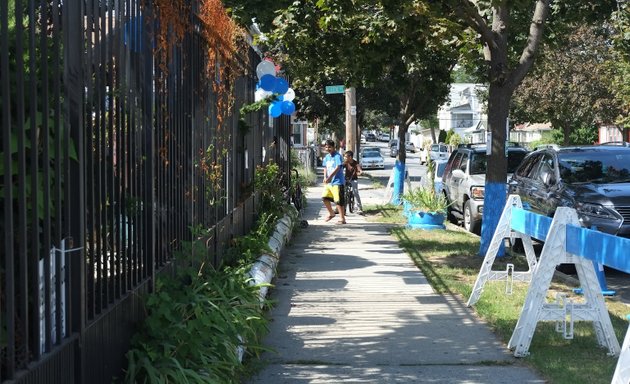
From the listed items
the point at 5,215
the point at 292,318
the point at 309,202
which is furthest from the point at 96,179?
the point at 309,202

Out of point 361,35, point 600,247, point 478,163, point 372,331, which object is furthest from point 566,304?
point 478,163

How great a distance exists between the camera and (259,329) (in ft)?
21.2

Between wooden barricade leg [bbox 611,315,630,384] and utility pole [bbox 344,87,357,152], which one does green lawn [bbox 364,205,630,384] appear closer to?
wooden barricade leg [bbox 611,315,630,384]

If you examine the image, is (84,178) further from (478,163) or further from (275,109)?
(478,163)

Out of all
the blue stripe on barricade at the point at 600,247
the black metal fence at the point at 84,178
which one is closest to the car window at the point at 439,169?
the blue stripe on barricade at the point at 600,247

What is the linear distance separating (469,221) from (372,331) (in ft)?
31.9

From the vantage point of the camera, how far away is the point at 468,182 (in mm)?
16609

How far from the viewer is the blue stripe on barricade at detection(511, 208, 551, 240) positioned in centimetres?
736

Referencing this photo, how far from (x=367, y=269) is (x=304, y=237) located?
3.84 metres

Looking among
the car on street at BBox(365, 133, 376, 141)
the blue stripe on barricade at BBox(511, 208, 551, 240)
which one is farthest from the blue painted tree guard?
the car on street at BBox(365, 133, 376, 141)

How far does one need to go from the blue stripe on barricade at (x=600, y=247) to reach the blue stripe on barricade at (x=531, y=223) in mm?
661

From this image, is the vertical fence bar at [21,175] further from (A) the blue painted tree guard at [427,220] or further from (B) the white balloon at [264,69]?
(A) the blue painted tree guard at [427,220]

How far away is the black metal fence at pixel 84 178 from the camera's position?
312 centimetres

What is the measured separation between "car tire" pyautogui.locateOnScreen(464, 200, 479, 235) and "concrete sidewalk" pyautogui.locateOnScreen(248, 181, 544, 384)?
485cm
